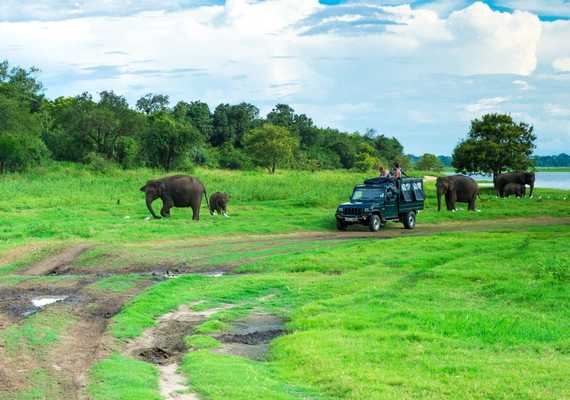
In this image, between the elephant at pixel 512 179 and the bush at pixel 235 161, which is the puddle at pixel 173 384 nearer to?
the elephant at pixel 512 179

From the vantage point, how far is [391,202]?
3353 centimetres

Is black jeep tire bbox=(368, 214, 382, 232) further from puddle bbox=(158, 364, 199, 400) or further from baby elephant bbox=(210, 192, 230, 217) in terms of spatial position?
puddle bbox=(158, 364, 199, 400)

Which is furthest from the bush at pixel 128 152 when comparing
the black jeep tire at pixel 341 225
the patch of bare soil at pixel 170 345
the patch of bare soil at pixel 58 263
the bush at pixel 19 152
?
the patch of bare soil at pixel 170 345

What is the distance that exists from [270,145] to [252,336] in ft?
214

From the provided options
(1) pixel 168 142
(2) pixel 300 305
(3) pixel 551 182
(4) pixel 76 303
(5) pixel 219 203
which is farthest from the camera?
(3) pixel 551 182

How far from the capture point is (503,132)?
6109cm

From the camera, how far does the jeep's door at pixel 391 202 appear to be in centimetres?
3334

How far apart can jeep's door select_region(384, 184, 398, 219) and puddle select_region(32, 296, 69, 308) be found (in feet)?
58.1

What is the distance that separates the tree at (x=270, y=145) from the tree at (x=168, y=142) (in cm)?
1190

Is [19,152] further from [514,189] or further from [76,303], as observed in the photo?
[76,303]

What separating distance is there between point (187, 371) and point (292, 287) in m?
7.85

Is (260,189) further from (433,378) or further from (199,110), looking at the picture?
(199,110)

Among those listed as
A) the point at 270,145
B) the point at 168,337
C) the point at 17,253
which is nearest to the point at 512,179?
the point at 270,145

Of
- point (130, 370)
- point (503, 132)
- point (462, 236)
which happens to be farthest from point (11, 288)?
point (503, 132)
